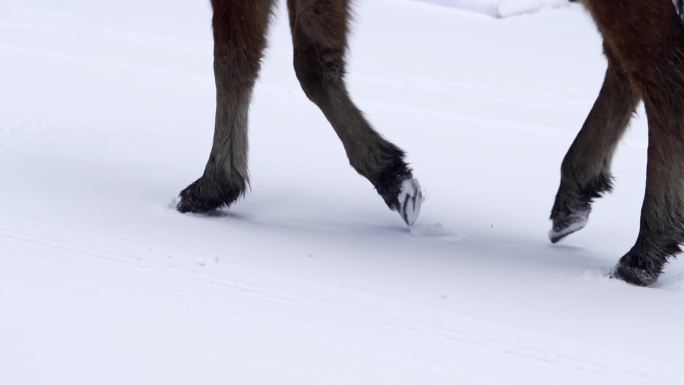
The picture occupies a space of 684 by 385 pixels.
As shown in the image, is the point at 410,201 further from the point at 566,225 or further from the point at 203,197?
the point at 203,197

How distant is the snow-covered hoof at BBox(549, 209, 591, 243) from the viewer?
173 inches

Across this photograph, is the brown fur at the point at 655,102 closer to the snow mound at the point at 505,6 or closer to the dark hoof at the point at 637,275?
the dark hoof at the point at 637,275

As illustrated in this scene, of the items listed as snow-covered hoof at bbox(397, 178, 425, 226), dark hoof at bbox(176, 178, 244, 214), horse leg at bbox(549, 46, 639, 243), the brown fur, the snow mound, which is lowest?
the snow mound

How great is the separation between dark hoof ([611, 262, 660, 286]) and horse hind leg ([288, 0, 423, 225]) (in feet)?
2.97

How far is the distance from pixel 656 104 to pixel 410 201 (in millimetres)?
949

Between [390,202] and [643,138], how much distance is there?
201 centimetres

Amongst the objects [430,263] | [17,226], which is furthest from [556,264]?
[17,226]

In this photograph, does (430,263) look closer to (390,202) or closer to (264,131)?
(390,202)

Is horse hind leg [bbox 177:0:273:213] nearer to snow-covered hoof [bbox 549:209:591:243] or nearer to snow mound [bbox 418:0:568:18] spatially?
snow-covered hoof [bbox 549:209:591:243]

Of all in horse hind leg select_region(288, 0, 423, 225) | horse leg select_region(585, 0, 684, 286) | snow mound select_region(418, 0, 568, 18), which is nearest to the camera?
horse leg select_region(585, 0, 684, 286)

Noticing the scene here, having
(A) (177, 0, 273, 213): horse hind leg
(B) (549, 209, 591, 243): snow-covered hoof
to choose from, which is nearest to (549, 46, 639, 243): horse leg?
(B) (549, 209, 591, 243): snow-covered hoof

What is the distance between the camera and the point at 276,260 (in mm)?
3896

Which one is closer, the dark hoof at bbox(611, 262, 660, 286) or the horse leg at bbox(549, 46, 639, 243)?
the dark hoof at bbox(611, 262, 660, 286)

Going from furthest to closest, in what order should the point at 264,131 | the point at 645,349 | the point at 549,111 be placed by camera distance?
1. the point at 549,111
2. the point at 264,131
3. the point at 645,349
